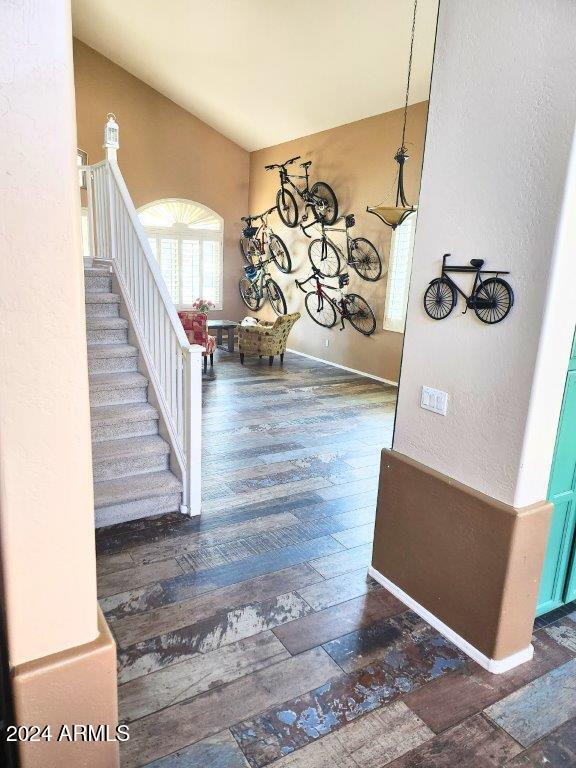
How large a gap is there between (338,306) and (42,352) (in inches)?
297

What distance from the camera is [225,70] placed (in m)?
7.77

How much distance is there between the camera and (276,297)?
33.1ft

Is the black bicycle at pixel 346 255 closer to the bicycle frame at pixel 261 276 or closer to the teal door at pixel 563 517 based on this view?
the bicycle frame at pixel 261 276

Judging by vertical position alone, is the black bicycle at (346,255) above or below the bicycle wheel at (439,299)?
above

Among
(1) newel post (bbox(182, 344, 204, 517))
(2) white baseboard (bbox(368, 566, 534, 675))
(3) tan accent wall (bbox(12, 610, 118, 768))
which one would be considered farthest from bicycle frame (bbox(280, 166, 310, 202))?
(3) tan accent wall (bbox(12, 610, 118, 768))

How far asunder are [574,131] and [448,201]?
22.5 inches

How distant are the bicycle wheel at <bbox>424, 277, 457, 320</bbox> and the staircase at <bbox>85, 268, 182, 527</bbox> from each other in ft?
6.64

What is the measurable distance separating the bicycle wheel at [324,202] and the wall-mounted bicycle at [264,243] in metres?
1.10

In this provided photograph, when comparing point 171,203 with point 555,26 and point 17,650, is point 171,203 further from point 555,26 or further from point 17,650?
point 17,650

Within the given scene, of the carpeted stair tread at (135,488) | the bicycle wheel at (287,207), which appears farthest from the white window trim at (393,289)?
the carpeted stair tread at (135,488)

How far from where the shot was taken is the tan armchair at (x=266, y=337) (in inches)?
324

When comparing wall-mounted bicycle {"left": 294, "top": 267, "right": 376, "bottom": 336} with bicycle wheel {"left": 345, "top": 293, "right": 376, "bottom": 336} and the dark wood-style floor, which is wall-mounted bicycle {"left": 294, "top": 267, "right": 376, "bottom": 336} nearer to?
bicycle wheel {"left": 345, "top": 293, "right": 376, "bottom": 336}

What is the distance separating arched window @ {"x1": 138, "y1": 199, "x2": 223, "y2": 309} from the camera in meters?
9.91

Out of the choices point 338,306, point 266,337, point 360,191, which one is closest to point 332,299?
point 338,306
